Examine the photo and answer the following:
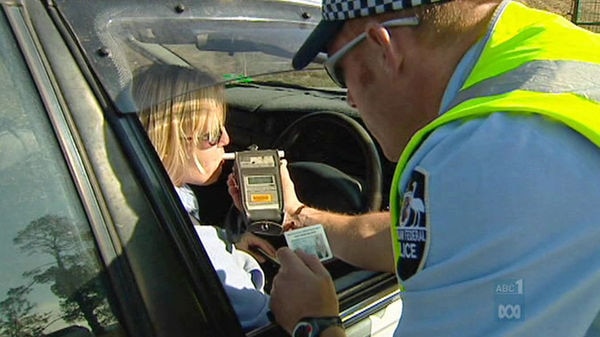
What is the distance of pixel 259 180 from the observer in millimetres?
2209

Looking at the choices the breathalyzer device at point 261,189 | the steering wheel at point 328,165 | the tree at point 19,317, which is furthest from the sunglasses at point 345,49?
the steering wheel at point 328,165

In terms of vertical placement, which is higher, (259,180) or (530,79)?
(530,79)

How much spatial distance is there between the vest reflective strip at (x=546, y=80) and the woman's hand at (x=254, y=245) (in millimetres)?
1268

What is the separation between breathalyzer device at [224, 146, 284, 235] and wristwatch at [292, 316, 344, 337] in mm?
682

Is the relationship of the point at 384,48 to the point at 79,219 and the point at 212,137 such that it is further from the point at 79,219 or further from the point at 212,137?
the point at 212,137

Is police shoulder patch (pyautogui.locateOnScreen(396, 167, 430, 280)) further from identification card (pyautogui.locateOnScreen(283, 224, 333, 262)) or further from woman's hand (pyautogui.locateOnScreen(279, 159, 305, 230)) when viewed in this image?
woman's hand (pyautogui.locateOnScreen(279, 159, 305, 230))

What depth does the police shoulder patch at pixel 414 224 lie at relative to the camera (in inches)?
42.6

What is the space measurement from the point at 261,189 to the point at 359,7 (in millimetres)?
957

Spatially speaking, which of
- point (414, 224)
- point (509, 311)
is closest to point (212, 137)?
point (414, 224)

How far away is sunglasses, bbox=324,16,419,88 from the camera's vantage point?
1.26 metres

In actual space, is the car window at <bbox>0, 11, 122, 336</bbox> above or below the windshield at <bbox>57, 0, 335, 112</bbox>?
below

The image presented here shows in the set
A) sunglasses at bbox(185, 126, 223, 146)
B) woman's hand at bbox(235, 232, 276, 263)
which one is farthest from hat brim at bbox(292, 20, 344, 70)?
woman's hand at bbox(235, 232, 276, 263)

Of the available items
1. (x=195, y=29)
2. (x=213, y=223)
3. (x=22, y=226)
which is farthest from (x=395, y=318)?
(x=213, y=223)

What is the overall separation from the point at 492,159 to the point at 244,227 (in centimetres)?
146
